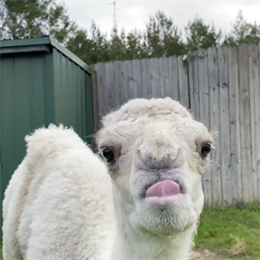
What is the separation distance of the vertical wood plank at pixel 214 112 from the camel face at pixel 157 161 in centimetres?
497

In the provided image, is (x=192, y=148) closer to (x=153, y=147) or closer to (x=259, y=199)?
(x=153, y=147)

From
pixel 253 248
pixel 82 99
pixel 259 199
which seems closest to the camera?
pixel 253 248

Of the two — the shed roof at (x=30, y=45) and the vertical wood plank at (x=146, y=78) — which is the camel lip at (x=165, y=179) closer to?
the shed roof at (x=30, y=45)

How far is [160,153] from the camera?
5.76 ft

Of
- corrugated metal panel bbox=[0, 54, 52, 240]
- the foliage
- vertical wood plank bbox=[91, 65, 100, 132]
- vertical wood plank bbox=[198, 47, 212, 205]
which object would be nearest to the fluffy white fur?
corrugated metal panel bbox=[0, 54, 52, 240]

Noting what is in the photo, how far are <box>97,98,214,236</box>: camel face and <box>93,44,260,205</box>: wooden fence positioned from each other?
496 centimetres

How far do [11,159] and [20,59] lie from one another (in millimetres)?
1373

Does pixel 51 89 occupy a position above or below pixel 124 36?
below

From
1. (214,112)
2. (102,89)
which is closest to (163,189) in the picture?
(214,112)

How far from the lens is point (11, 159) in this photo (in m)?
6.45

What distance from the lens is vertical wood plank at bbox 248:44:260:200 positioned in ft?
22.5

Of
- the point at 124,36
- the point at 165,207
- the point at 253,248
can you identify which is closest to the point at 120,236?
the point at 165,207

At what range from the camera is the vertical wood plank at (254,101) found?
A: 22.5ft

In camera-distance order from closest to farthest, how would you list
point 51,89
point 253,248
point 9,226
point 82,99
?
point 9,226 < point 253,248 < point 51,89 < point 82,99
